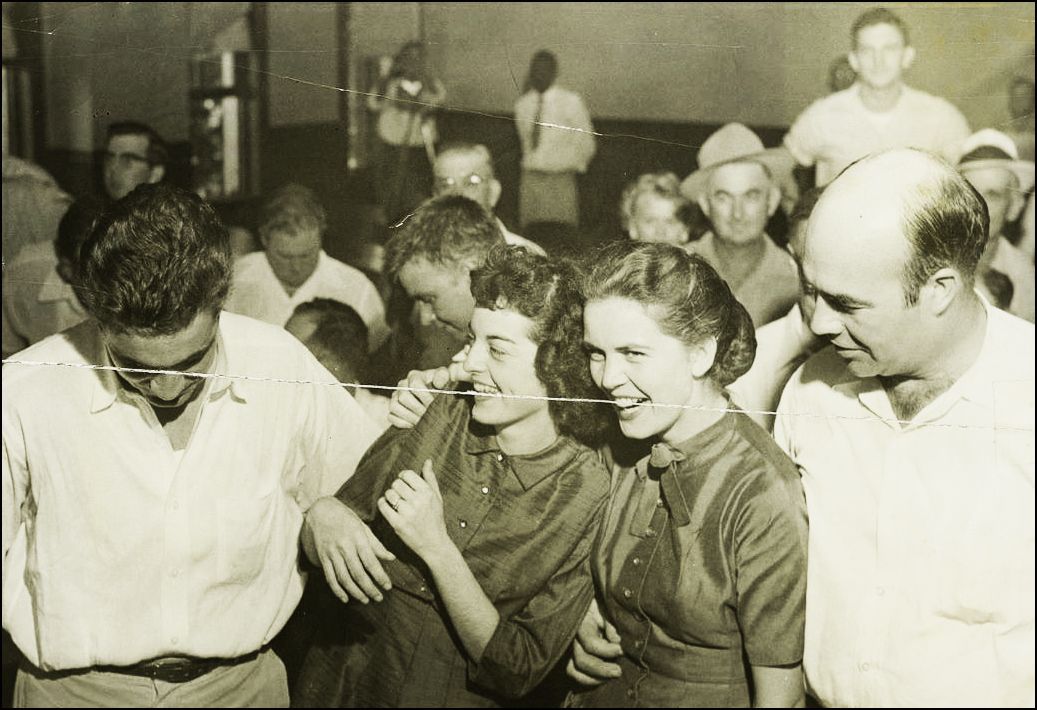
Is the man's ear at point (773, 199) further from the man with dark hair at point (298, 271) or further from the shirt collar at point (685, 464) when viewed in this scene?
the man with dark hair at point (298, 271)

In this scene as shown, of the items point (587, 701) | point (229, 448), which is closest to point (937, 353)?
point (587, 701)

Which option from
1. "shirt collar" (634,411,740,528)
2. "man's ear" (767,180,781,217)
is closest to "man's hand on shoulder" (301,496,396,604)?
"shirt collar" (634,411,740,528)

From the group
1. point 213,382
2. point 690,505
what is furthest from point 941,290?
point 213,382

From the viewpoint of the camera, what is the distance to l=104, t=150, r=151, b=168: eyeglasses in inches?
75.9

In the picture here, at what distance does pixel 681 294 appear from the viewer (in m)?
1.76

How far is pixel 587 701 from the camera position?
190 centimetres

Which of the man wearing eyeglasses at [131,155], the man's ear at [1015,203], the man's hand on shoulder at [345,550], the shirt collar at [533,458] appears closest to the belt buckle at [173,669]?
the man's hand on shoulder at [345,550]

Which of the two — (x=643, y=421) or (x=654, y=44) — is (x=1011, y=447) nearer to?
(x=643, y=421)

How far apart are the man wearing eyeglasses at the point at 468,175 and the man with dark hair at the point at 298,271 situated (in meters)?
0.23

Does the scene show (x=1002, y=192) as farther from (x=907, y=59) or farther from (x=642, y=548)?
(x=642, y=548)

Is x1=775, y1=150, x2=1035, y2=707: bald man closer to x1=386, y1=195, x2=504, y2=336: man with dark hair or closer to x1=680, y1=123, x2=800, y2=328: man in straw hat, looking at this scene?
x1=680, y1=123, x2=800, y2=328: man in straw hat

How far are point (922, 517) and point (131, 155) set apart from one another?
5.44ft

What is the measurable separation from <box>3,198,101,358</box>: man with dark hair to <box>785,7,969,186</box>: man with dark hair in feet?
4.52

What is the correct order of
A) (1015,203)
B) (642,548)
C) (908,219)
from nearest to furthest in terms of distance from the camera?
(908,219), (642,548), (1015,203)
